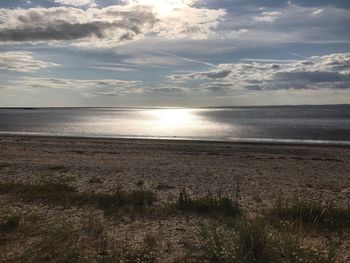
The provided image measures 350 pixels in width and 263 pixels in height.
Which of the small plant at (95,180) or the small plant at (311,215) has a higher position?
the small plant at (311,215)

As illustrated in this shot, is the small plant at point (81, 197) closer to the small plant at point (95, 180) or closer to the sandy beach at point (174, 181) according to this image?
the sandy beach at point (174, 181)

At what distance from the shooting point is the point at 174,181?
1694 centimetres

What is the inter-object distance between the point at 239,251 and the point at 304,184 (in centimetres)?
1076

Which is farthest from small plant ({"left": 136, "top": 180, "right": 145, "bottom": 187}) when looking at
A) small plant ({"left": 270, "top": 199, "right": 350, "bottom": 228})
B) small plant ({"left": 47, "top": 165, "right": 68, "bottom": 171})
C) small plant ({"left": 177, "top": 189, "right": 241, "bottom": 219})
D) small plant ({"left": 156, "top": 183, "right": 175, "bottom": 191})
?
small plant ({"left": 270, "top": 199, "right": 350, "bottom": 228})

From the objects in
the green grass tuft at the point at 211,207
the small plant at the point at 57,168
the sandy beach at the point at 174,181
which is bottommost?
the sandy beach at the point at 174,181

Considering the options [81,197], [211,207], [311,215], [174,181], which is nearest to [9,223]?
[81,197]

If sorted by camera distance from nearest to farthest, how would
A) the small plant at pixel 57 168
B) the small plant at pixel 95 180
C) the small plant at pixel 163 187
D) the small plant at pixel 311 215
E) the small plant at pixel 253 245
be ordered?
the small plant at pixel 253 245 → the small plant at pixel 311 215 → the small plant at pixel 163 187 → the small plant at pixel 95 180 → the small plant at pixel 57 168

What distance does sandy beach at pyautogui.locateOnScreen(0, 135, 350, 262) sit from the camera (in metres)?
9.44

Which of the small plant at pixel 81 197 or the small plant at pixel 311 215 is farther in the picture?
the small plant at pixel 81 197

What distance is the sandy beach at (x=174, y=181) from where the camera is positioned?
9438 mm

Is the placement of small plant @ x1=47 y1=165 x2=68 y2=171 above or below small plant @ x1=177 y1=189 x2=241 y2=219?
below

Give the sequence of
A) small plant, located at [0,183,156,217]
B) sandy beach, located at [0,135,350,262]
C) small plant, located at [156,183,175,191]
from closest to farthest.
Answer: sandy beach, located at [0,135,350,262]
small plant, located at [0,183,156,217]
small plant, located at [156,183,175,191]

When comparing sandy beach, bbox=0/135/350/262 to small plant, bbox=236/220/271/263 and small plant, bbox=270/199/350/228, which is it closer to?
small plant, bbox=270/199/350/228

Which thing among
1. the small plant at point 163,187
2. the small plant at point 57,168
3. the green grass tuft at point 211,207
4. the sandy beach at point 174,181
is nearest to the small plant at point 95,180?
the sandy beach at point 174,181
